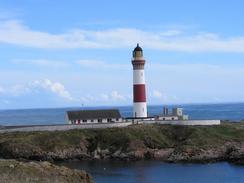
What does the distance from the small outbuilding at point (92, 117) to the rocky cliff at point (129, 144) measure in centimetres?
768

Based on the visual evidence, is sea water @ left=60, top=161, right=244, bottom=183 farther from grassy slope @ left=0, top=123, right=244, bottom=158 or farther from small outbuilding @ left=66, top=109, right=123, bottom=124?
small outbuilding @ left=66, top=109, right=123, bottom=124

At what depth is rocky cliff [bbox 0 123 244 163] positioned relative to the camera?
234ft

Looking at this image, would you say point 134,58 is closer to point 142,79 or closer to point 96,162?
Answer: point 142,79

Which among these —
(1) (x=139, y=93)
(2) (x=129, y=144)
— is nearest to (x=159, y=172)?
(2) (x=129, y=144)

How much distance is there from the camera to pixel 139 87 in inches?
3418

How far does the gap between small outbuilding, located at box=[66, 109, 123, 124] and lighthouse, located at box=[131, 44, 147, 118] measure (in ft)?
12.8

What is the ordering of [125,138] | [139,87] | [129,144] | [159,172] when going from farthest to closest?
[139,87]
[125,138]
[129,144]
[159,172]

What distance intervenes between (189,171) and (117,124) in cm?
2274

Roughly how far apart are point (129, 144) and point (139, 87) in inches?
598

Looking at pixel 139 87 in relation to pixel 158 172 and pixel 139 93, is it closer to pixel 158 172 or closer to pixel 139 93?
pixel 139 93

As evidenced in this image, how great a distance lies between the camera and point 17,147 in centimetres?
7206

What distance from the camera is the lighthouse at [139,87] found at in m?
86.9

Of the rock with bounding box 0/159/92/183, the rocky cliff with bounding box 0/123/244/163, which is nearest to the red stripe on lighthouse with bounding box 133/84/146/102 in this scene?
the rocky cliff with bounding box 0/123/244/163

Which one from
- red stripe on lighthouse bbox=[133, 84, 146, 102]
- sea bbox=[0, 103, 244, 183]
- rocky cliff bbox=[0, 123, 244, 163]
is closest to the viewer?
sea bbox=[0, 103, 244, 183]
